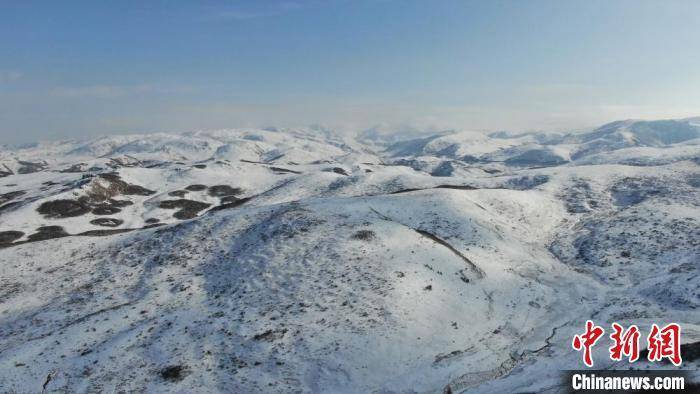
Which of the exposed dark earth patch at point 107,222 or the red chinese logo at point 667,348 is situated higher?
the red chinese logo at point 667,348

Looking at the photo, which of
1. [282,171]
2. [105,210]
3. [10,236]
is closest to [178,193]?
[105,210]

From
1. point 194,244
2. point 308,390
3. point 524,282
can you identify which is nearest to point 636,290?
point 524,282

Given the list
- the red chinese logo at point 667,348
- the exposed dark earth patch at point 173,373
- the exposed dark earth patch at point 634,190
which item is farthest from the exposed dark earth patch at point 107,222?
the red chinese logo at point 667,348

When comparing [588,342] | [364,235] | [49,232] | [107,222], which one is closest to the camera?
[588,342]

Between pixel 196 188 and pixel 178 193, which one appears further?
pixel 196 188

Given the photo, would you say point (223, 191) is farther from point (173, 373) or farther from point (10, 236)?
point (173, 373)

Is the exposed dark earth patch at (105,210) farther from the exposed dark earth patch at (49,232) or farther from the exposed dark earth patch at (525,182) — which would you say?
the exposed dark earth patch at (525,182)

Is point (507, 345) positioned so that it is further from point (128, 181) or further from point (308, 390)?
point (128, 181)
